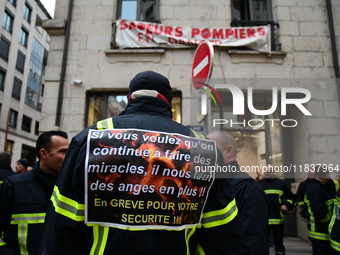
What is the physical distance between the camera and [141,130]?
1526 millimetres

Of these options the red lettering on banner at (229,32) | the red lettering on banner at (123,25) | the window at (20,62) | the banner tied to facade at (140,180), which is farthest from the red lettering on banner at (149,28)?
the window at (20,62)

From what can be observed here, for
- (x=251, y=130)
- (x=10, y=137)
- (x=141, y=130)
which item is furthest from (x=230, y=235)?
(x=10, y=137)

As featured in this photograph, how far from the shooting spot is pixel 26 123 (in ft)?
102

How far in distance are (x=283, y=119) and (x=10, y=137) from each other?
25.6 m

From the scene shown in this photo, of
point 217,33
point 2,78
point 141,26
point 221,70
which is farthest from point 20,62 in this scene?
point 221,70

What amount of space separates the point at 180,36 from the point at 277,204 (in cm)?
469

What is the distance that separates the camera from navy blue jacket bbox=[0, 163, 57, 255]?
2088 mm

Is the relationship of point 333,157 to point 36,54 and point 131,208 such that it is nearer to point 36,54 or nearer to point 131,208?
point 131,208

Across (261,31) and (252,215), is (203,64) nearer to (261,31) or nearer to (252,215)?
(261,31)

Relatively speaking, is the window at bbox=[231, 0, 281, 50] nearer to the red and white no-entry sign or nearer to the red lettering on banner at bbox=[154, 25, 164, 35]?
the red lettering on banner at bbox=[154, 25, 164, 35]

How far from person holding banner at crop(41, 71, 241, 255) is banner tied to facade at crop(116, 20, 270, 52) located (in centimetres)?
631

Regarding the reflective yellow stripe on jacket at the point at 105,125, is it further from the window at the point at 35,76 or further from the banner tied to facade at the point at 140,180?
the window at the point at 35,76

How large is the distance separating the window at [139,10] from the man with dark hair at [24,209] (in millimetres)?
6705

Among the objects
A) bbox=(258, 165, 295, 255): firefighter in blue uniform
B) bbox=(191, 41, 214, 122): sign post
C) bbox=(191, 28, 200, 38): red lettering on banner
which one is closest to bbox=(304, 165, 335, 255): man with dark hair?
bbox=(258, 165, 295, 255): firefighter in blue uniform
